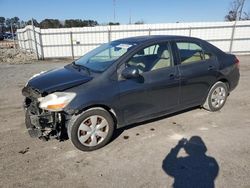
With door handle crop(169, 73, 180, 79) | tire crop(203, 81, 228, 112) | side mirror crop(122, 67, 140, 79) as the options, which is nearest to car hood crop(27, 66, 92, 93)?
side mirror crop(122, 67, 140, 79)

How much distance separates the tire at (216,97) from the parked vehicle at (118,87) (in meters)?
0.07

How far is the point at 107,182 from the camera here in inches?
119

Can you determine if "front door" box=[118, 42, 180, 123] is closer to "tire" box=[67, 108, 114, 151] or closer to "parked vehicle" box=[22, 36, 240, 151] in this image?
"parked vehicle" box=[22, 36, 240, 151]

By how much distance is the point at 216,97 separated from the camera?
5.28 m

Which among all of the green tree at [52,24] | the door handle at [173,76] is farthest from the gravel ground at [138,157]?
the green tree at [52,24]

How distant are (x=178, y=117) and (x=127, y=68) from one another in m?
1.89

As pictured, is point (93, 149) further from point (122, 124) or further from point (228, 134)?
point (228, 134)

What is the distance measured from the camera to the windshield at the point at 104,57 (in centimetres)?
400

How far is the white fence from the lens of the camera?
1540 cm

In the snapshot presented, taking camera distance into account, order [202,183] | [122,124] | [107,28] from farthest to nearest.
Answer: [107,28]
[122,124]
[202,183]

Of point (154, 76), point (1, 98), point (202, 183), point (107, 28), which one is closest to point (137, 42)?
point (154, 76)

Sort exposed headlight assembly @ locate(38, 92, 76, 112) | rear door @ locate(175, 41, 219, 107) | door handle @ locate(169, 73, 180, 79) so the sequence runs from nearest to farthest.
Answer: exposed headlight assembly @ locate(38, 92, 76, 112) → door handle @ locate(169, 73, 180, 79) → rear door @ locate(175, 41, 219, 107)

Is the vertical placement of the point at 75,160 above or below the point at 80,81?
below

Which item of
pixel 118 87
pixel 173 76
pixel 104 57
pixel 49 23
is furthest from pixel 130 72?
pixel 49 23
